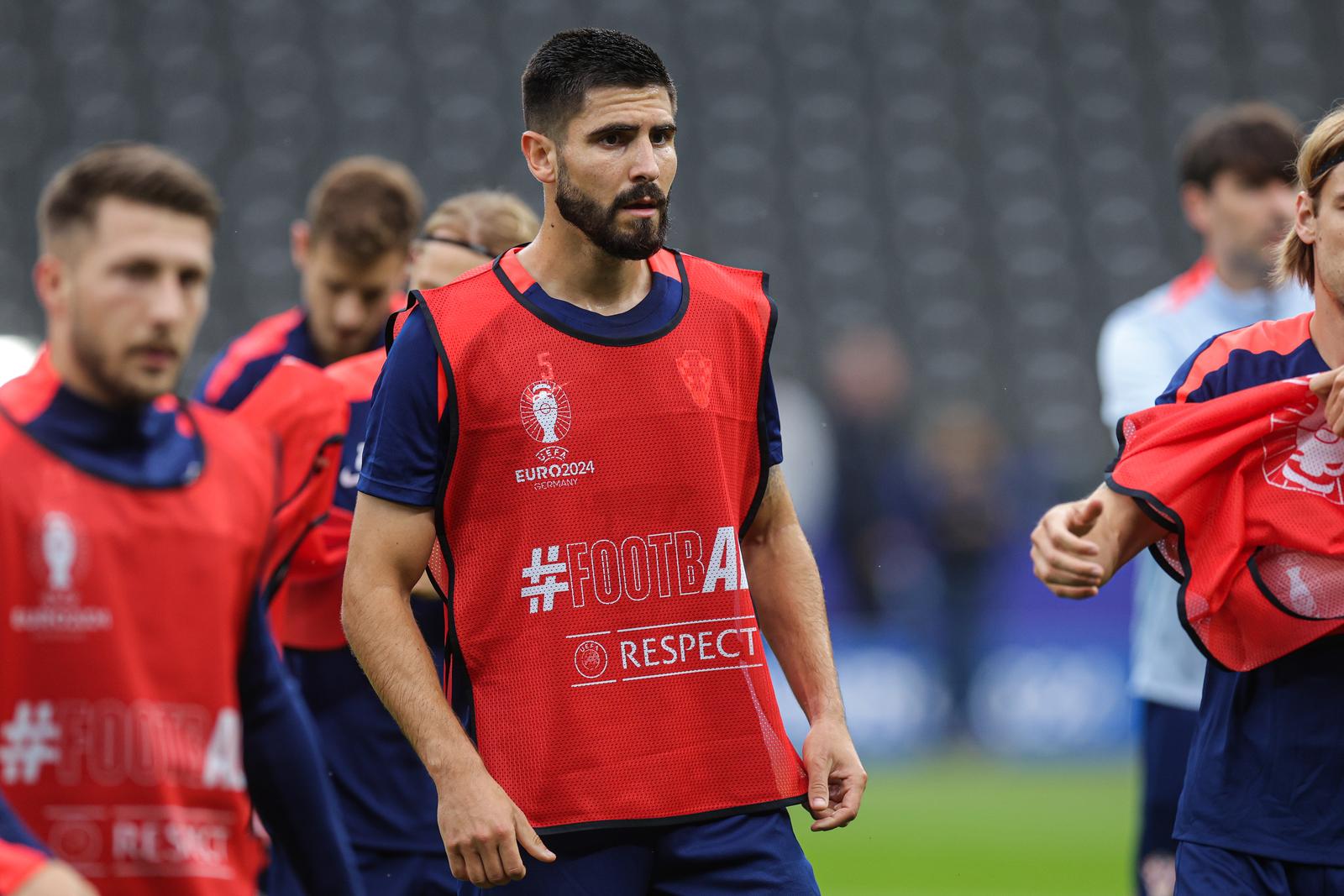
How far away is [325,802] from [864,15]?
15557mm

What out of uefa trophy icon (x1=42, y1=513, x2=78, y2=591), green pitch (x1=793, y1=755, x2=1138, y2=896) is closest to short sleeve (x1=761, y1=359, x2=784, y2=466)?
uefa trophy icon (x1=42, y1=513, x2=78, y2=591)

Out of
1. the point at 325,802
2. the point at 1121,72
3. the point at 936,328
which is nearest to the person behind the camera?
the point at 325,802

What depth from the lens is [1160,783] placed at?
575 centimetres

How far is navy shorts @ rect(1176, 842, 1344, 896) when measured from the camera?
3566 mm

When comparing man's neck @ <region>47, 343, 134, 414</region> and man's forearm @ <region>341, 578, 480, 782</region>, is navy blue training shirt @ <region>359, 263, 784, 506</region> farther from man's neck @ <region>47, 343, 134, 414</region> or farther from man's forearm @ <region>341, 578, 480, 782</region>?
man's neck @ <region>47, 343, 134, 414</region>

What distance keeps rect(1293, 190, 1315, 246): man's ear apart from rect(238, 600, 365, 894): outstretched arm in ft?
7.24

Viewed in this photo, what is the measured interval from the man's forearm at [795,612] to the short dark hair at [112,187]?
4.90 ft

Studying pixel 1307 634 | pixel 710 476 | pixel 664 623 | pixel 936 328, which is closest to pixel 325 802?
→ pixel 664 623

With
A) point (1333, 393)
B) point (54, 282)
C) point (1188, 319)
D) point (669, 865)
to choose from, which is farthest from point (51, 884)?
point (1188, 319)

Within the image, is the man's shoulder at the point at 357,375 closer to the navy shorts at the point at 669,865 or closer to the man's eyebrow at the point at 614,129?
the man's eyebrow at the point at 614,129

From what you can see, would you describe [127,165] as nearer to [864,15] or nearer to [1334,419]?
[1334,419]

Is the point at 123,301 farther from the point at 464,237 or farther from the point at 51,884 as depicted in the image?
the point at 464,237

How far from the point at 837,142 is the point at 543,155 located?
13.8 m

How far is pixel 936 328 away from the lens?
653 inches
